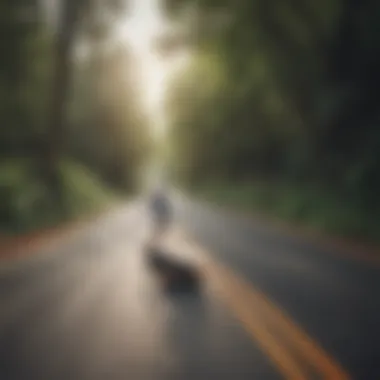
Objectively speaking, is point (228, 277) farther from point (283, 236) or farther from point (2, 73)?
point (283, 236)

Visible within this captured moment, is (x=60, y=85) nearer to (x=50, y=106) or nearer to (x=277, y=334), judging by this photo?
(x=50, y=106)

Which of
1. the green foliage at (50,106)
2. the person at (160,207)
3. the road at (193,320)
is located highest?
the green foliage at (50,106)

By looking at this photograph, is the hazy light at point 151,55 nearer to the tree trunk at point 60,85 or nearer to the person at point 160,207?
the tree trunk at point 60,85

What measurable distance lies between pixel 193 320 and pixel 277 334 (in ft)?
4.60

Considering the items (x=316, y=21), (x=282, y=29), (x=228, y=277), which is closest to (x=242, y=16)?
(x=282, y=29)

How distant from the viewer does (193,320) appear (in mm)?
9328

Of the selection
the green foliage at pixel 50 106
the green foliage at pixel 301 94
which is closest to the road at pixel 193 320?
the green foliage at pixel 50 106

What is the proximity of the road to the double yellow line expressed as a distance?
0.04 ft

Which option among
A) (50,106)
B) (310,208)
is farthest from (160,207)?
(50,106)

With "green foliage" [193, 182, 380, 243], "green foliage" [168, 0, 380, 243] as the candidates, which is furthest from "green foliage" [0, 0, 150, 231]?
"green foliage" [193, 182, 380, 243]

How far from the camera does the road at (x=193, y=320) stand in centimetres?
658

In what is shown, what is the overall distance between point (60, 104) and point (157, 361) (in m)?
5.02

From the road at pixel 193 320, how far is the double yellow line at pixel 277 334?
1 cm

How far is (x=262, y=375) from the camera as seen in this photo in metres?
6.25
